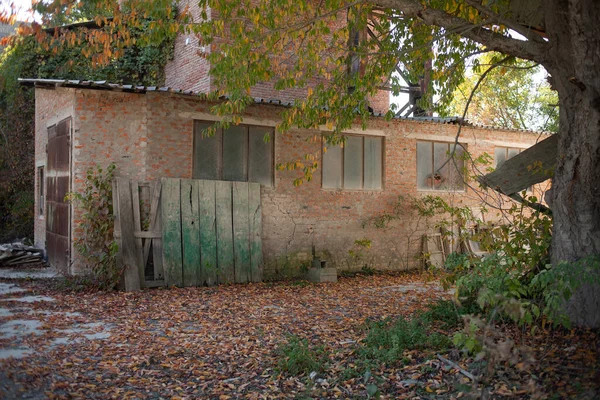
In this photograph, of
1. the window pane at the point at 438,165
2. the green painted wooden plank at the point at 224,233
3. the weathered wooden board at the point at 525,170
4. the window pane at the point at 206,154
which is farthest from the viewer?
the window pane at the point at 438,165

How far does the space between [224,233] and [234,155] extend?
1657 millimetres

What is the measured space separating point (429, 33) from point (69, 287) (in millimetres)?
7536

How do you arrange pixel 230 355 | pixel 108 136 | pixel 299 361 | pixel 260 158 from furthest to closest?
pixel 260 158 < pixel 108 136 < pixel 230 355 < pixel 299 361

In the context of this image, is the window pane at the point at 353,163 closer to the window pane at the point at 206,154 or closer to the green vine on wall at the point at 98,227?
the window pane at the point at 206,154

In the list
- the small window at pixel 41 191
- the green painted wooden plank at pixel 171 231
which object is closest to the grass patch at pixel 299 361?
the green painted wooden plank at pixel 171 231

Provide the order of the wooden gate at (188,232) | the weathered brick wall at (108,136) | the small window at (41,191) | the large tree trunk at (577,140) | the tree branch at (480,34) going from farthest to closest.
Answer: the small window at (41,191), the weathered brick wall at (108,136), the wooden gate at (188,232), the tree branch at (480,34), the large tree trunk at (577,140)

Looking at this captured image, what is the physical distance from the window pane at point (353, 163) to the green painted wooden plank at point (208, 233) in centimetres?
342

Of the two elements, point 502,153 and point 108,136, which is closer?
point 108,136

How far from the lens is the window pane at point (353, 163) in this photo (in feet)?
41.2

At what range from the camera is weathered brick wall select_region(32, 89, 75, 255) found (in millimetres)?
11078

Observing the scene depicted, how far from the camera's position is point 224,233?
10.7m

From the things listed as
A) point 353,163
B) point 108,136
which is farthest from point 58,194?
point 353,163

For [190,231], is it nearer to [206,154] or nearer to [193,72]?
[206,154]

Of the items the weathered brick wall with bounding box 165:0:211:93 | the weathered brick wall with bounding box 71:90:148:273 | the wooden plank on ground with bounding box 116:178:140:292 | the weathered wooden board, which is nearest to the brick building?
the weathered brick wall with bounding box 71:90:148:273
